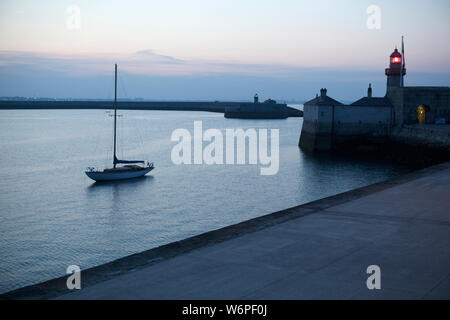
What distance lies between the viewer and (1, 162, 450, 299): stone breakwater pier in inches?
206

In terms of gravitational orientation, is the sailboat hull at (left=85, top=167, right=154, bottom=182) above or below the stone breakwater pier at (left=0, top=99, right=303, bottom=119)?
below

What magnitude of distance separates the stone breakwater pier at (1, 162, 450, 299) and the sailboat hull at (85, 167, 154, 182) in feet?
64.9

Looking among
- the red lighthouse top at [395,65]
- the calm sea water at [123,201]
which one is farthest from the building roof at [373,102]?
the calm sea water at [123,201]

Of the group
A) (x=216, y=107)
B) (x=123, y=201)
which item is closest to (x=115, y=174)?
(x=123, y=201)

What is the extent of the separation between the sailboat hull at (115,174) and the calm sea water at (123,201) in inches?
24.7

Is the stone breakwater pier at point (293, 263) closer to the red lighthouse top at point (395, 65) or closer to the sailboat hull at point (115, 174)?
the sailboat hull at point (115, 174)

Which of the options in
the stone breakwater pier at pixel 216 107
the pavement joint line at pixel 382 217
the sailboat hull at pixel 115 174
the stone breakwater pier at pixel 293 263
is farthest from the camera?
the stone breakwater pier at pixel 216 107

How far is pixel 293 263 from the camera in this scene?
6.21 m

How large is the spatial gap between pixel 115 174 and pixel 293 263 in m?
23.1

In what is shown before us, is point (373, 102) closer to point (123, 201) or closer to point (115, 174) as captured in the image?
point (115, 174)

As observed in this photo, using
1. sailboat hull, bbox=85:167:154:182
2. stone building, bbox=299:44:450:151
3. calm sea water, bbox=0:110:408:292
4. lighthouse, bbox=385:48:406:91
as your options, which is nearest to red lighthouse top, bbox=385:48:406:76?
lighthouse, bbox=385:48:406:91

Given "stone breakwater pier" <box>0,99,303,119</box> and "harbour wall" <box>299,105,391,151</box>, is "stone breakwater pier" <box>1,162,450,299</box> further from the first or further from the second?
"stone breakwater pier" <box>0,99,303,119</box>

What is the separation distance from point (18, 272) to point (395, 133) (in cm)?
3527

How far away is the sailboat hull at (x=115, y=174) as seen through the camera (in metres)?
27.2
